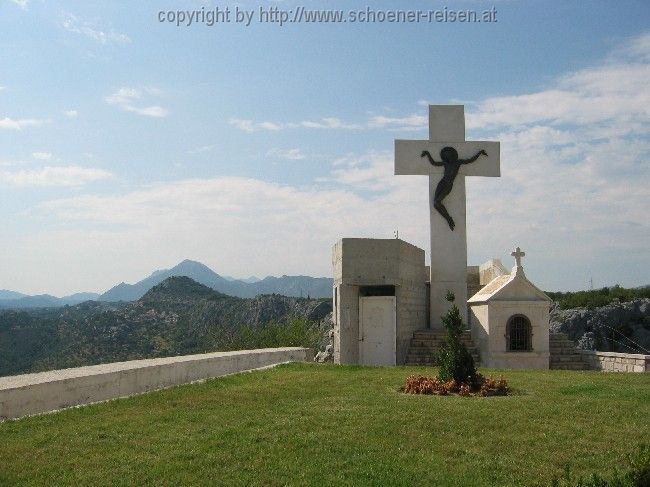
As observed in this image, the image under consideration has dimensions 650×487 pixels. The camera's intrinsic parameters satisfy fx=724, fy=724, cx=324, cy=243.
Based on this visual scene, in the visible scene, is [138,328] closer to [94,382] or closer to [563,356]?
[563,356]

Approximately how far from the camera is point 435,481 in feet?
23.0

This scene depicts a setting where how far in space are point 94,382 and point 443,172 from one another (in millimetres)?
15765

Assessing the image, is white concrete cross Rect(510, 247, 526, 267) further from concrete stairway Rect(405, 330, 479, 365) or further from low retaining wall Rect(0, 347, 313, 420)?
low retaining wall Rect(0, 347, 313, 420)

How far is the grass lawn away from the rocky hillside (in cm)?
3599

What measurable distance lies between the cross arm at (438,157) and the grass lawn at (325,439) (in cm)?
1327

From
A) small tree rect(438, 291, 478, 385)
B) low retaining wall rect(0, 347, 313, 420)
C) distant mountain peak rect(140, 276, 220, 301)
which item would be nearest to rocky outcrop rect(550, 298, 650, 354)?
small tree rect(438, 291, 478, 385)

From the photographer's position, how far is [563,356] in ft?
68.4

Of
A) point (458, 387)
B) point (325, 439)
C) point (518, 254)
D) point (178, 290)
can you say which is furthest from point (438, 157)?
point (178, 290)

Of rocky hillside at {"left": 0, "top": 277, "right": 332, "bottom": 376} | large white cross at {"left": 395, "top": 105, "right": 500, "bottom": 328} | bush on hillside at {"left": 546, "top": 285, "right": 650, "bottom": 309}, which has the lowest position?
rocky hillside at {"left": 0, "top": 277, "right": 332, "bottom": 376}

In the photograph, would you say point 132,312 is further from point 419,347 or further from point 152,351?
point 419,347

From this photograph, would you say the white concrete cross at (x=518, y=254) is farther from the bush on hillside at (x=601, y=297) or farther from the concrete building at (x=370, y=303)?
the bush on hillside at (x=601, y=297)

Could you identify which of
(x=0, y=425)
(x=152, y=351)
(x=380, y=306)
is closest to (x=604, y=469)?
(x=0, y=425)

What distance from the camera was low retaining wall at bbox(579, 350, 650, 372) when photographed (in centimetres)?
1795

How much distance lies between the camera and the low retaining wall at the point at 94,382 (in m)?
9.58
